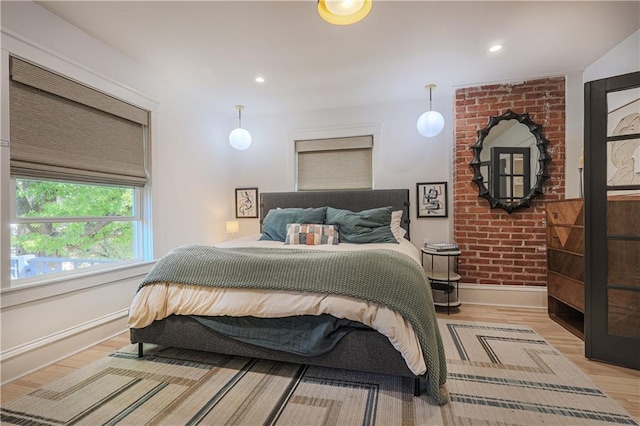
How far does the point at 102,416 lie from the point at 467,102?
4145 mm

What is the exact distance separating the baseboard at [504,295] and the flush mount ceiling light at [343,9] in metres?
3.03

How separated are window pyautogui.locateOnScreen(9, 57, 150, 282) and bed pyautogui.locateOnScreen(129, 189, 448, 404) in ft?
2.86

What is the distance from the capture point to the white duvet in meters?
1.59

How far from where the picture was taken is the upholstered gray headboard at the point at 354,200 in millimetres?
3625

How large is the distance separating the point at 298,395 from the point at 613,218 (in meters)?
2.44

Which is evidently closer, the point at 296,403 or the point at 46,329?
Result: the point at 296,403

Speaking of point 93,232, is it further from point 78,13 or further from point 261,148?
point 261,148

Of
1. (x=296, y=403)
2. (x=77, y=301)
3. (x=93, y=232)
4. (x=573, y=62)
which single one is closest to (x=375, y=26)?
(x=573, y=62)

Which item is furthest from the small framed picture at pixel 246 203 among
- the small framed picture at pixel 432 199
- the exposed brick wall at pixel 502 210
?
the exposed brick wall at pixel 502 210

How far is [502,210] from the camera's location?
3.29 meters

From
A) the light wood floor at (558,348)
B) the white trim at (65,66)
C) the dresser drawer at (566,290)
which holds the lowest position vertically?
the light wood floor at (558,348)

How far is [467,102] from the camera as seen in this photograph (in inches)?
132

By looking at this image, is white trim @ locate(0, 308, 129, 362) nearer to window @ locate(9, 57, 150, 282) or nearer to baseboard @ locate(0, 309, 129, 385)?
baseboard @ locate(0, 309, 129, 385)

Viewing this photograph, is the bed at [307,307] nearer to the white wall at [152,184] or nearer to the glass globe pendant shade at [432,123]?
the white wall at [152,184]
